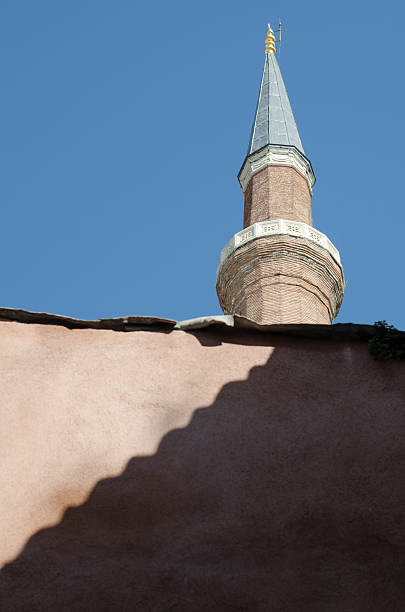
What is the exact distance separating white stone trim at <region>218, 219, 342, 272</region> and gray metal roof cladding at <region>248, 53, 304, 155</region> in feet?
8.81

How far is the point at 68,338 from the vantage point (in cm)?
518

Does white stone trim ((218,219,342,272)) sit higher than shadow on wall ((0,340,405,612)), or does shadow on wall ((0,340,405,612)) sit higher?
white stone trim ((218,219,342,272))

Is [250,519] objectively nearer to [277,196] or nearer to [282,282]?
[282,282]

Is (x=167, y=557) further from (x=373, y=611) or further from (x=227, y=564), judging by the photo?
(x=373, y=611)

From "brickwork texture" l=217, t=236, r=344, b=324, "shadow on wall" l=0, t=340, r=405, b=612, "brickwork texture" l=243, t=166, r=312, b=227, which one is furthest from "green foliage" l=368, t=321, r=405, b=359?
"brickwork texture" l=243, t=166, r=312, b=227

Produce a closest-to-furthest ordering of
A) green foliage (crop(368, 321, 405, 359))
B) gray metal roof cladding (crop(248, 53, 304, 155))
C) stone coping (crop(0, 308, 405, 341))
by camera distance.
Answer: green foliage (crop(368, 321, 405, 359)) < stone coping (crop(0, 308, 405, 341)) < gray metal roof cladding (crop(248, 53, 304, 155))

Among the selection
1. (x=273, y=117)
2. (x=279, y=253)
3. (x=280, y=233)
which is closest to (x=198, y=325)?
(x=279, y=253)

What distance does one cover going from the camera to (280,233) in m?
12.0

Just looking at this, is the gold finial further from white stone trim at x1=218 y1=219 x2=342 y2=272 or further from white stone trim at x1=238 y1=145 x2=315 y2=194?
white stone trim at x1=218 y1=219 x2=342 y2=272

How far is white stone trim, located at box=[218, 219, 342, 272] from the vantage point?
12117 millimetres

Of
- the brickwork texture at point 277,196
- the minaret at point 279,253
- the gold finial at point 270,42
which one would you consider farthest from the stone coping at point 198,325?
the gold finial at point 270,42

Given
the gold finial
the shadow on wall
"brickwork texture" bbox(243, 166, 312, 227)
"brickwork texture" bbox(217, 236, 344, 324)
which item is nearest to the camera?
the shadow on wall

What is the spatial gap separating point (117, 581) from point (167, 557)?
0.30 metres

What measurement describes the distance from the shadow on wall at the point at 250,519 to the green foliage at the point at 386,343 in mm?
229
